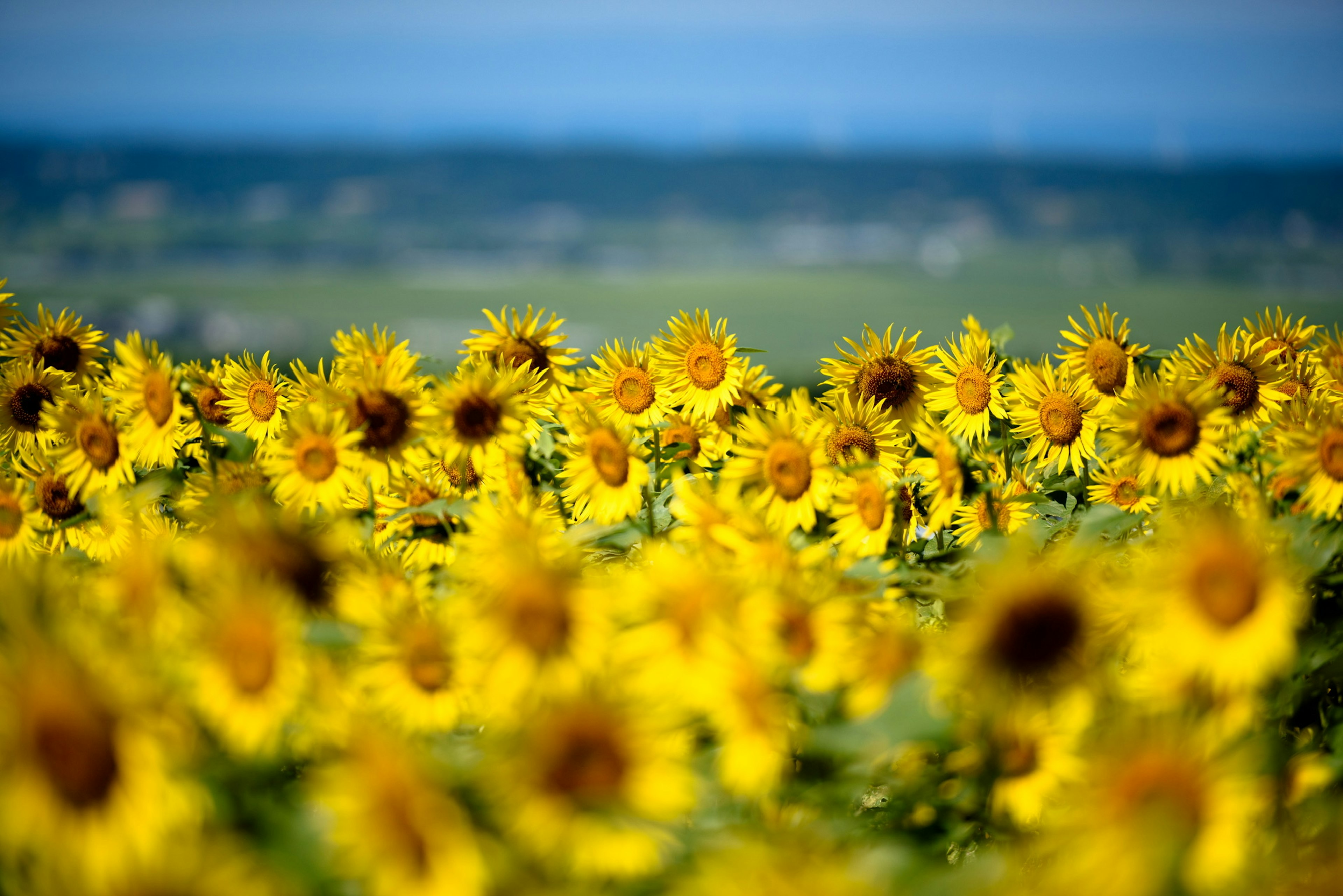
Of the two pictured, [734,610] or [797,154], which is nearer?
[734,610]

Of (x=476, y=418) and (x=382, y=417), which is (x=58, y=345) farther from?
(x=476, y=418)

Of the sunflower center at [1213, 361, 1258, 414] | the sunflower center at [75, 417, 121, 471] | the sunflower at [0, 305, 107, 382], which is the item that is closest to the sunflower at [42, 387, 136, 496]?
the sunflower center at [75, 417, 121, 471]

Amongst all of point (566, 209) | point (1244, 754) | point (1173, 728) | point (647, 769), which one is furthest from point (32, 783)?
point (566, 209)

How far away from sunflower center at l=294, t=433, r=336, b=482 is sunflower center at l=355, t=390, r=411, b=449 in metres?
0.09

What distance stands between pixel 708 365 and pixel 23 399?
214 centimetres

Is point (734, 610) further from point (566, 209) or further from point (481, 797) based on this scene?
point (566, 209)

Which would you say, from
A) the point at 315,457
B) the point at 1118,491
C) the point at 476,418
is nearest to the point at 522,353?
the point at 476,418

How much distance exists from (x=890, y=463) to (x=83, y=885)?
2.10 m

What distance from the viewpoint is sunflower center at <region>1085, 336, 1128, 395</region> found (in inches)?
121

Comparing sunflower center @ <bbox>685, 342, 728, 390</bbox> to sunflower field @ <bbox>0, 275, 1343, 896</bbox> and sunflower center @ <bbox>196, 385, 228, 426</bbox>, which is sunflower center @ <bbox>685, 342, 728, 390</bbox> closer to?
sunflower field @ <bbox>0, 275, 1343, 896</bbox>

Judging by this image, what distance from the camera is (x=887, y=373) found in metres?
3.06

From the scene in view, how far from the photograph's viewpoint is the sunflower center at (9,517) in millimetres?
2469

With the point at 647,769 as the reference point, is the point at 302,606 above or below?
above

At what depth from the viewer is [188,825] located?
1.33m
